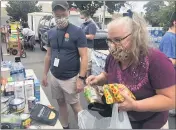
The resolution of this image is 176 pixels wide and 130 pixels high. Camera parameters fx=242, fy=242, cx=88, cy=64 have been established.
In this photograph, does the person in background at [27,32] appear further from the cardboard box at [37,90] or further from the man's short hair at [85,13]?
the cardboard box at [37,90]

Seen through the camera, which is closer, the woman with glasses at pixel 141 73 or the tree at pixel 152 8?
the woman with glasses at pixel 141 73

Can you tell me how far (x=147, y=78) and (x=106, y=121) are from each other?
363 millimetres

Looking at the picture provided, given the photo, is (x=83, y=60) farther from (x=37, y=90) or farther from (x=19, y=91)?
(x=19, y=91)

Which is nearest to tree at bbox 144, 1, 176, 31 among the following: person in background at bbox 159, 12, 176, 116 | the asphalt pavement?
person in background at bbox 159, 12, 176, 116

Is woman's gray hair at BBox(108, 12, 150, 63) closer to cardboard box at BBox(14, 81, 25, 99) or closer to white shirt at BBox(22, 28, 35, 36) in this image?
cardboard box at BBox(14, 81, 25, 99)

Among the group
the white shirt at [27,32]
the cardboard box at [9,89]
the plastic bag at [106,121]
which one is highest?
the white shirt at [27,32]

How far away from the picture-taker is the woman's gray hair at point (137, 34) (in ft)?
4.10

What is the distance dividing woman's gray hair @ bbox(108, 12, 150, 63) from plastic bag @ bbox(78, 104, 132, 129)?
0.98 feet

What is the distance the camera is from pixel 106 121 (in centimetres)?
140

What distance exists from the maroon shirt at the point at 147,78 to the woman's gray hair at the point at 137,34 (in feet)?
0.11

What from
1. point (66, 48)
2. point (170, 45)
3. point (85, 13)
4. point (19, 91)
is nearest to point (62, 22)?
point (66, 48)

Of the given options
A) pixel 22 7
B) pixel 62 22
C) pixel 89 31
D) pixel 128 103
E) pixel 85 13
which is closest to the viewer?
pixel 128 103

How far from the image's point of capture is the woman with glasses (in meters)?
1.19

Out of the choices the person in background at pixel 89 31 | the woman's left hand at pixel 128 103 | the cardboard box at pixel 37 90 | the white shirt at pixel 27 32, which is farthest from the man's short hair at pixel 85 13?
the white shirt at pixel 27 32
